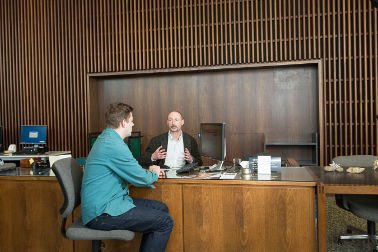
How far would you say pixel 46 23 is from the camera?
21.6 ft

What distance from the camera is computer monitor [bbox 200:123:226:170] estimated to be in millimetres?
3123

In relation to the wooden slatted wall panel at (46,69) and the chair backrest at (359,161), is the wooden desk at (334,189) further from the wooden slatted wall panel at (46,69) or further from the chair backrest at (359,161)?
the wooden slatted wall panel at (46,69)

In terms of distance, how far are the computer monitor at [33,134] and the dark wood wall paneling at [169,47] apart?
42cm

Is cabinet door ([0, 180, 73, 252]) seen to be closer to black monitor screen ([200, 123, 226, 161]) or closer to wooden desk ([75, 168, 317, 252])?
wooden desk ([75, 168, 317, 252])

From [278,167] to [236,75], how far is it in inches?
133

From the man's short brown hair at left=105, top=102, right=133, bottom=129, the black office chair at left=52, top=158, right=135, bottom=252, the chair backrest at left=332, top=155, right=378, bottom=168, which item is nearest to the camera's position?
the black office chair at left=52, top=158, right=135, bottom=252

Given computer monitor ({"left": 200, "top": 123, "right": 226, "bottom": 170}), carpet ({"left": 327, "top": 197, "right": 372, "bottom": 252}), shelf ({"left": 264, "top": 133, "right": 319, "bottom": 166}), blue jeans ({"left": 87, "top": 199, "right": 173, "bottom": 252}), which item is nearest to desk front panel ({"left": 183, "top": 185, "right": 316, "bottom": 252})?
blue jeans ({"left": 87, "top": 199, "right": 173, "bottom": 252})

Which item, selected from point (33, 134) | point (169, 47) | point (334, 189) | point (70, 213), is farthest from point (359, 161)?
point (33, 134)

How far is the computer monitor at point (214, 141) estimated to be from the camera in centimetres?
312

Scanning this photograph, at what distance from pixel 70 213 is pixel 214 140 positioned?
1.46m

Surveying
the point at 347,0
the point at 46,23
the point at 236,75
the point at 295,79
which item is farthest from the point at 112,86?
the point at 347,0

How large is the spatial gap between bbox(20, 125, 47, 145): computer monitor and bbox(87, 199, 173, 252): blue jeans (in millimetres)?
4297

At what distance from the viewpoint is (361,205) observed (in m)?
2.98

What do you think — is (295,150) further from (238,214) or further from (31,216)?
(31,216)
